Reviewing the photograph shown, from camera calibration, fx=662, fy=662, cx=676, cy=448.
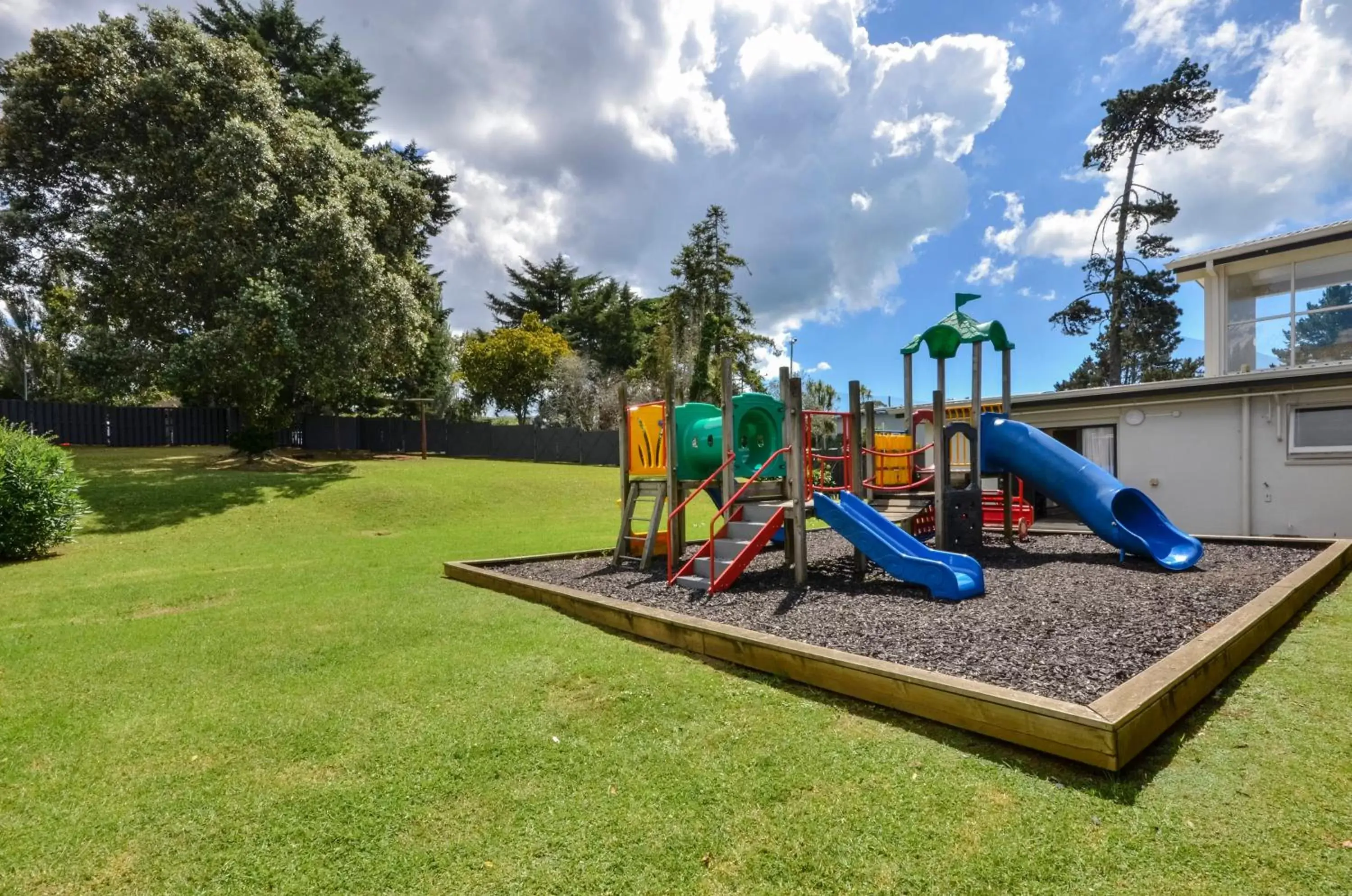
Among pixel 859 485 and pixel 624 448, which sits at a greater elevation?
pixel 624 448

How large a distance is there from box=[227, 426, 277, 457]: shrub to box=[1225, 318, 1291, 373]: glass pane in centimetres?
2522

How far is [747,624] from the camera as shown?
18.2ft

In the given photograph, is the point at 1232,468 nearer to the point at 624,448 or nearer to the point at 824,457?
the point at 824,457

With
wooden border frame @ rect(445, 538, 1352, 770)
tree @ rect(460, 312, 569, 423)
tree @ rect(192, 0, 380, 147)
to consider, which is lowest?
wooden border frame @ rect(445, 538, 1352, 770)

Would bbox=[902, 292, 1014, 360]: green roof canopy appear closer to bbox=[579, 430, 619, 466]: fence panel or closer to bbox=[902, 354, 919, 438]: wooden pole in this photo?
bbox=[902, 354, 919, 438]: wooden pole

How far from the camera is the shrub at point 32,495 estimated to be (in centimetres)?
1013

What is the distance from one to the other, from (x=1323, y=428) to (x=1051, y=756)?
472 inches

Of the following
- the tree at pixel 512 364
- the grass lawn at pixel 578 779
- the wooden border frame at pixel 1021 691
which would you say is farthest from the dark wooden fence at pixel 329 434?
the grass lawn at pixel 578 779

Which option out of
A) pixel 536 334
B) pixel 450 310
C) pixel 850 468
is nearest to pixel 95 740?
pixel 850 468

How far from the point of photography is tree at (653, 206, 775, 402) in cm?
3566

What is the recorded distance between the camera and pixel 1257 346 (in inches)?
533

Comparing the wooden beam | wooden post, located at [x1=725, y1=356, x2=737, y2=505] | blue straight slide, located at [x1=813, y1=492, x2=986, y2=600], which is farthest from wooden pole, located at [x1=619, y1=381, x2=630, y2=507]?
blue straight slide, located at [x1=813, y1=492, x2=986, y2=600]

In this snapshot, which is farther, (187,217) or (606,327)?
(606,327)

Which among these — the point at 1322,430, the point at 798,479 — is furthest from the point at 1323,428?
the point at 798,479
